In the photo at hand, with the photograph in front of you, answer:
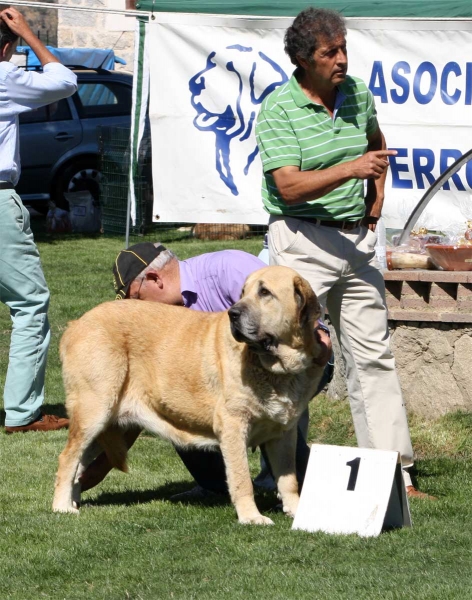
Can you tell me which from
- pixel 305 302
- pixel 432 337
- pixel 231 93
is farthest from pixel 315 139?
pixel 231 93

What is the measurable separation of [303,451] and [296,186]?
145 cm

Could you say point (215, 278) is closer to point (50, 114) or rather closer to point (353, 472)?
point (353, 472)

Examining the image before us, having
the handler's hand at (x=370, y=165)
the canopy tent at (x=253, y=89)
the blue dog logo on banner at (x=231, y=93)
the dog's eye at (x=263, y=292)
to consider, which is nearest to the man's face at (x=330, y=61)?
the handler's hand at (x=370, y=165)

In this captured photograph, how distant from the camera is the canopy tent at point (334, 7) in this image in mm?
9172

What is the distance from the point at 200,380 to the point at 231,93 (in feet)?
17.2

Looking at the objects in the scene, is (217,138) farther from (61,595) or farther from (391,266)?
(61,595)

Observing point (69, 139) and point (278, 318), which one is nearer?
point (278, 318)

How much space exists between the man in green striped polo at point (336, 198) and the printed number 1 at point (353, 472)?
0.71 meters

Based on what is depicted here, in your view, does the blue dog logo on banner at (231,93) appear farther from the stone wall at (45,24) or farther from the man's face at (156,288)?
the stone wall at (45,24)

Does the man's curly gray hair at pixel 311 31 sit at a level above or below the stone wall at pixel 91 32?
above

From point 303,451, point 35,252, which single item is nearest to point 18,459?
point 35,252

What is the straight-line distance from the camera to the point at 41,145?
52.1ft

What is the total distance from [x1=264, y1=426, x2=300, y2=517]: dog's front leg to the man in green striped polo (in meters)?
0.54

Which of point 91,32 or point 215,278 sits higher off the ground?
point 215,278
